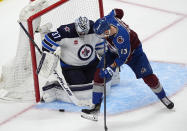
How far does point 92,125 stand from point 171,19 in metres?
2.25

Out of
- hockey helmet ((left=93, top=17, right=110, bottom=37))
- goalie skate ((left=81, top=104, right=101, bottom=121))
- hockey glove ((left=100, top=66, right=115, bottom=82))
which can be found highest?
hockey helmet ((left=93, top=17, right=110, bottom=37))

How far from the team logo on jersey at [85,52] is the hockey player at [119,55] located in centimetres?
30

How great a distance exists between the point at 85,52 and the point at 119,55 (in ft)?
2.09

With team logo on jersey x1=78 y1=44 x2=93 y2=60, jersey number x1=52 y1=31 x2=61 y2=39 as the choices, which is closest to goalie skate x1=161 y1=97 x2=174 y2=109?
team logo on jersey x1=78 y1=44 x2=93 y2=60

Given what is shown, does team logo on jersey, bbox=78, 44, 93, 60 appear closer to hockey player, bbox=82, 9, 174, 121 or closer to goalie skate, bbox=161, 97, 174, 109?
hockey player, bbox=82, 9, 174, 121

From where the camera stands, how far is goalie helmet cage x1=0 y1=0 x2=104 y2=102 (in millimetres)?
4496

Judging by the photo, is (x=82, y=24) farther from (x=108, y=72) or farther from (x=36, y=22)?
(x=108, y=72)

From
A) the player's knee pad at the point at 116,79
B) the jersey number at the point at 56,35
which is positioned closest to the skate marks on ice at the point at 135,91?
the player's knee pad at the point at 116,79

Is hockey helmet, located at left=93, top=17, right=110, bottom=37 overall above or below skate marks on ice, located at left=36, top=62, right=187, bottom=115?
above

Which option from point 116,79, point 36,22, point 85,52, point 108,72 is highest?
point 36,22

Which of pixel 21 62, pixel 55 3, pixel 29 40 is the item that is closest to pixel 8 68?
pixel 21 62

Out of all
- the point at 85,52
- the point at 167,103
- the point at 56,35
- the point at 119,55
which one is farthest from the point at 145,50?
the point at 119,55

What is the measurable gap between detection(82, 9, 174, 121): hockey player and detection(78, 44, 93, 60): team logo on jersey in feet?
0.98

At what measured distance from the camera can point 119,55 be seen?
402cm
